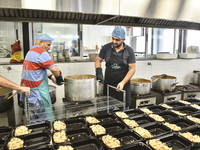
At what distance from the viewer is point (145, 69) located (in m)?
4.06

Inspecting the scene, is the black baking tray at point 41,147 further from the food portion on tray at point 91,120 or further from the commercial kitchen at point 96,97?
the food portion on tray at point 91,120

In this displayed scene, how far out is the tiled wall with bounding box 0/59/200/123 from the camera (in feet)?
10.2

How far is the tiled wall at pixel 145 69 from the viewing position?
312cm

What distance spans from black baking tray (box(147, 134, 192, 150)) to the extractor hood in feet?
4.06

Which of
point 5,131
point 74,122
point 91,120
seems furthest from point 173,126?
point 5,131

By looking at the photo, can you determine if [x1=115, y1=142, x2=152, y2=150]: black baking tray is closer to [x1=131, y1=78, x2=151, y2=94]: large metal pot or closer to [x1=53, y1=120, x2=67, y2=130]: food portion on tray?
[x1=53, y1=120, x2=67, y2=130]: food portion on tray

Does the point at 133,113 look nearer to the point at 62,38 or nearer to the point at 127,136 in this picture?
the point at 127,136

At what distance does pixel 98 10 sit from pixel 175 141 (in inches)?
53.5

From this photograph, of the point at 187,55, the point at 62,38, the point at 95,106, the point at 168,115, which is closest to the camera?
the point at 168,115

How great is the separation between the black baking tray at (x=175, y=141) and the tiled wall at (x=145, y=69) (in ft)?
7.55

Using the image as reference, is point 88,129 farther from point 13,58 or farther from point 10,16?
point 13,58

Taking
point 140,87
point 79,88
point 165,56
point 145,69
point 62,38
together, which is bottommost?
point 140,87

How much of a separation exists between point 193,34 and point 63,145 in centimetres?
505

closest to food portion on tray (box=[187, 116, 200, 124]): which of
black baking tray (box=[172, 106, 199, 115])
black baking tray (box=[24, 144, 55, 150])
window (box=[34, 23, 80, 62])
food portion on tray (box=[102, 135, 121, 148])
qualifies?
black baking tray (box=[172, 106, 199, 115])
